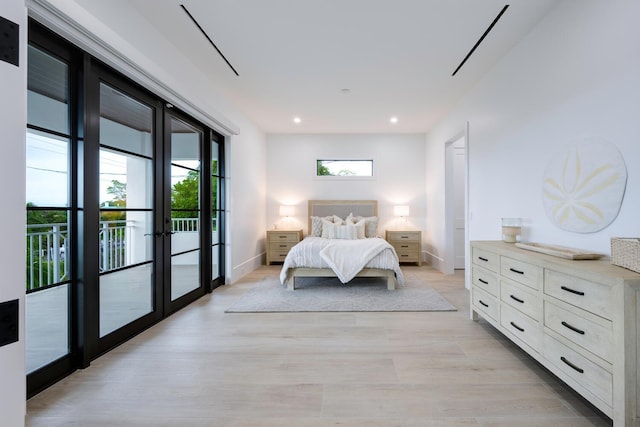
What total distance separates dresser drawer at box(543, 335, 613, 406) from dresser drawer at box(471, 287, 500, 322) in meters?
0.61

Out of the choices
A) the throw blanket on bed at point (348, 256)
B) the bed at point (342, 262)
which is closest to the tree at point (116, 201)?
the bed at point (342, 262)

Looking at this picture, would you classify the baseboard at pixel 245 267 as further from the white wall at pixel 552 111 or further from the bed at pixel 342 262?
the white wall at pixel 552 111

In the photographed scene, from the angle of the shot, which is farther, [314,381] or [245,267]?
[245,267]

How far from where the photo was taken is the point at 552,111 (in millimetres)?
2361

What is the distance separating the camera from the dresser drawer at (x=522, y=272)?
6.37 feet

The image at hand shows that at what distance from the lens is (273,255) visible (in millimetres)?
5773

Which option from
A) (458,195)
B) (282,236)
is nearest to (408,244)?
(458,195)

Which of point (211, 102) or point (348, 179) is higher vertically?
point (211, 102)

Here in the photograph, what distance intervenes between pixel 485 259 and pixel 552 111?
1.37 metres

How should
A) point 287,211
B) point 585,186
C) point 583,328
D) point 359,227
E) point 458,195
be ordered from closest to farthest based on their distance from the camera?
1. point 583,328
2. point 585,186
3. point 359,227
4. point 458,195
5. point 287,211

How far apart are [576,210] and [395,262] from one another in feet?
7.18

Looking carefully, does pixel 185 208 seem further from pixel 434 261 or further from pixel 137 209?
pixel 434 261

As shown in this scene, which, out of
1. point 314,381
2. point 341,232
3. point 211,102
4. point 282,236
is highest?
point 211,102

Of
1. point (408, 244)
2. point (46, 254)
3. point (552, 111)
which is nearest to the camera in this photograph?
point (46, 254)
